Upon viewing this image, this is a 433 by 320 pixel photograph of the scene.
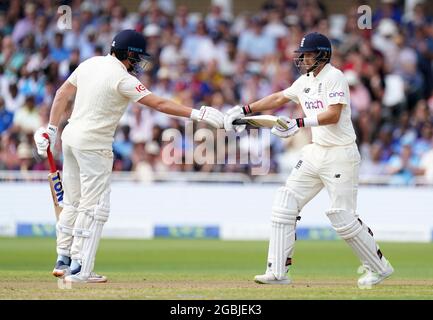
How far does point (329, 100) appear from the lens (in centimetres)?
937

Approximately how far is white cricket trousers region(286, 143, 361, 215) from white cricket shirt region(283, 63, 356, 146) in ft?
0.27

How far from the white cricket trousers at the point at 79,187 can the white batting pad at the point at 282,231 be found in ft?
5.05

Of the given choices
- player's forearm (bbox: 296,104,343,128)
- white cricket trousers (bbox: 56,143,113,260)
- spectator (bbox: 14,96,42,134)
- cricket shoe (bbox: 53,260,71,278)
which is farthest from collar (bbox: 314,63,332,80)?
spectator (bbox: 14,96,42,134)

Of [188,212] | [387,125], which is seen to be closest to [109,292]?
[188,212]

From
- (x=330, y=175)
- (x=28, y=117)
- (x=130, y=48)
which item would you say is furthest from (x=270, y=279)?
(x=28, y=117)

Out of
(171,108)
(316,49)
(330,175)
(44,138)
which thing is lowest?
(330,175)

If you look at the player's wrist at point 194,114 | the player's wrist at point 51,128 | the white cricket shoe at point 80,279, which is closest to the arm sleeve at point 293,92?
the player's wrist at point 194,114

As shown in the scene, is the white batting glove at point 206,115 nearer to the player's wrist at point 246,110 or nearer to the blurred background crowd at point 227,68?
the player's wrist at point 246,110

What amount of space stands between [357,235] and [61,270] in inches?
104

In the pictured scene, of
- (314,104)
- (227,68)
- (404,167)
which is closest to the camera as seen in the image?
(314,104)

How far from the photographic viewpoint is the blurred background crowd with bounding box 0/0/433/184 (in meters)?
17.9

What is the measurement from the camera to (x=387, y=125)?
1847cm

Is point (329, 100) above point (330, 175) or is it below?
above

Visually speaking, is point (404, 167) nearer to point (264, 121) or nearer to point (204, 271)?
point (204, 271)
